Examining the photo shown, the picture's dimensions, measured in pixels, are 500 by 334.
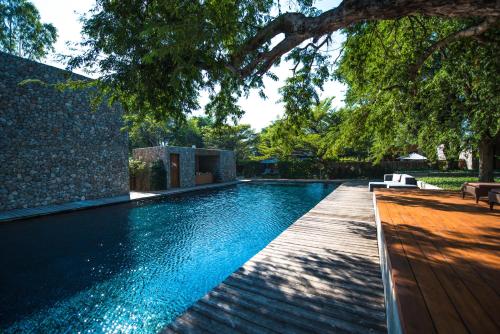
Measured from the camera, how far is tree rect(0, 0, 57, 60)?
17.8 meters

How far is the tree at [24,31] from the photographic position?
1781cm

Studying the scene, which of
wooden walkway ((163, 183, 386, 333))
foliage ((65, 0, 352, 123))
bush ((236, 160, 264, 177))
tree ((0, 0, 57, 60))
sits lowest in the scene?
wooden walkway ((163, 183, 386, 333))

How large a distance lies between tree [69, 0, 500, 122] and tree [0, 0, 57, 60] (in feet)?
66.8

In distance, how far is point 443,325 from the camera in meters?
1.58

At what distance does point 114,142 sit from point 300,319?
13.8 m

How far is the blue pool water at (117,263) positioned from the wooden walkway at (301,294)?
43.8 inches

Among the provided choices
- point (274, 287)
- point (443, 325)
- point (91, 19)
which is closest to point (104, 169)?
point (91, 19)

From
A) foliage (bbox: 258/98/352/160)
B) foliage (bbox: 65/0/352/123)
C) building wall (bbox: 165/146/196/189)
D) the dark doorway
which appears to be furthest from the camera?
building wall (bbox: 165/146/196/189)

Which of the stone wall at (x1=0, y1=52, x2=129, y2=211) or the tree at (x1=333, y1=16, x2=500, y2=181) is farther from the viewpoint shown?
the stone wall at (x1=0, y1=52, x2=129, y2=211)

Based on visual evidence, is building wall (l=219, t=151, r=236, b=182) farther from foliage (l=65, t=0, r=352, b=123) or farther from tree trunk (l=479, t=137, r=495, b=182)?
tree trunk (l=479, t=137, r=495, b=182)

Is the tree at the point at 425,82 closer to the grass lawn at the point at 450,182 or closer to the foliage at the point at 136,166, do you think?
the grass lawn at the point at 450,182

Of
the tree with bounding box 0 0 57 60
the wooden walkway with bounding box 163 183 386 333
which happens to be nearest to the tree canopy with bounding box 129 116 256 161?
the tree with bounding box 0 0 57 60

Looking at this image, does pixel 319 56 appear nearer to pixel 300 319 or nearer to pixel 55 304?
pixel 300 319

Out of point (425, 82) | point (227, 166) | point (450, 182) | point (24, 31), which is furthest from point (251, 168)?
point (24, 31)
